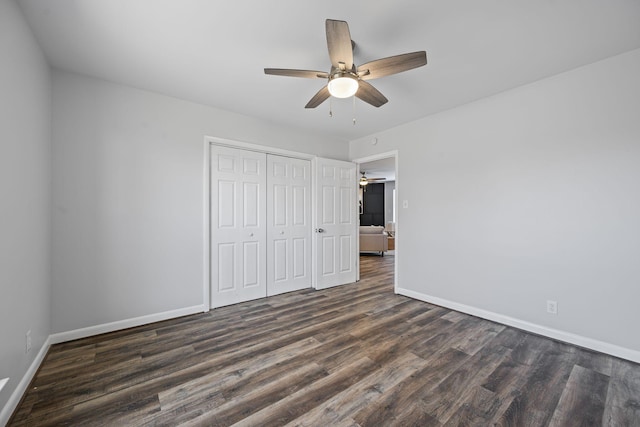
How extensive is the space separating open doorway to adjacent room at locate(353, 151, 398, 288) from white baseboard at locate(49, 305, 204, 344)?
3518 millimetres

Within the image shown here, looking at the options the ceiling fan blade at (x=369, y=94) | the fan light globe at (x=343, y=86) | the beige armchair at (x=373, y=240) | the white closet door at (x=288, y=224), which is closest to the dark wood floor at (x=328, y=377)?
the white closet door at (x=288, y=224)

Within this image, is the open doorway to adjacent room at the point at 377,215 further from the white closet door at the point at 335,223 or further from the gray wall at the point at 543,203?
the gray wall at the point at 543,203

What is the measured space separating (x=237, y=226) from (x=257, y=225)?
0.29 metres

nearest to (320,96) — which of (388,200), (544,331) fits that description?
(544,331)

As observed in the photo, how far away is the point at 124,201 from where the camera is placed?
267 centimetres

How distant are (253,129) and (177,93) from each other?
38.8 inches

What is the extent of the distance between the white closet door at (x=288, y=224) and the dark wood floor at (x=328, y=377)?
1078 mm

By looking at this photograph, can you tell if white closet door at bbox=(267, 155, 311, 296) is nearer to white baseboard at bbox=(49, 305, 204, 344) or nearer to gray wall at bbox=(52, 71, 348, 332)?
gray wall at bbox=(52, 71, 348, 332)

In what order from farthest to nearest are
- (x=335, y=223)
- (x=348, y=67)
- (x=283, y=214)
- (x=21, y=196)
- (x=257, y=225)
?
(x=335, y=223) → (x=283, y=214) → (x=257, y=225) → (x=348, y=67) → (x=21, y=196)

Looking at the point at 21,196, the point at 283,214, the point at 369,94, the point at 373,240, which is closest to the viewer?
the point at 21,196

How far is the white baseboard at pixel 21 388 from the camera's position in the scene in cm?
146

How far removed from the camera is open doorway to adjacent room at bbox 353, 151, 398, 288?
6789 mm

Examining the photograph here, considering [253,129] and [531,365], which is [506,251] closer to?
[531,365]

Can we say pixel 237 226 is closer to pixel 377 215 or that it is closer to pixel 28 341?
pixel 28 341
